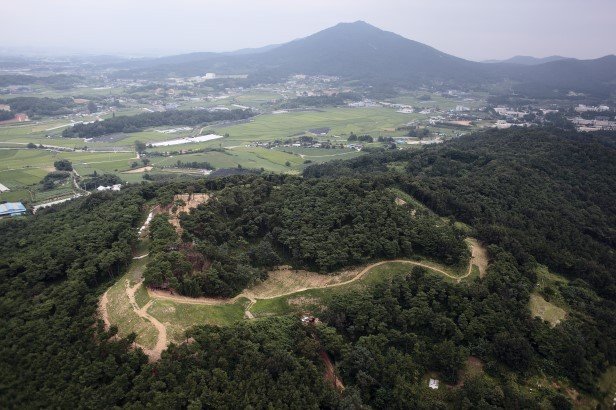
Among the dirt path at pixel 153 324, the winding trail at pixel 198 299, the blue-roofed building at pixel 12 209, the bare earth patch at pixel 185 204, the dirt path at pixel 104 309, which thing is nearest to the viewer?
the dirt path at pixel 153 324

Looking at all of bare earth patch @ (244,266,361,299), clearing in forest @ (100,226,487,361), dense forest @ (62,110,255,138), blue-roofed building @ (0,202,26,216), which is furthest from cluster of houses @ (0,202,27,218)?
dense forest @ (62,110,255,138)

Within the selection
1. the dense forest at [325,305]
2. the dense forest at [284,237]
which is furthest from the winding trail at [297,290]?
the dense forest at [325,305]

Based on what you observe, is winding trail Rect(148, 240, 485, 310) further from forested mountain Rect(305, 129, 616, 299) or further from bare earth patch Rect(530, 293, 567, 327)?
bare earth patch Rect(530, 293, 567, 327)

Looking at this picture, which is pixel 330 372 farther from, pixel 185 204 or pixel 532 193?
pixel 532 193

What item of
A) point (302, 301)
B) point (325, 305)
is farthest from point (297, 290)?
point (325, 305)

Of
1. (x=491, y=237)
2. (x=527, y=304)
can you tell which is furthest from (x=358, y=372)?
(x=491, y=237)

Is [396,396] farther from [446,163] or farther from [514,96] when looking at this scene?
[514,96]

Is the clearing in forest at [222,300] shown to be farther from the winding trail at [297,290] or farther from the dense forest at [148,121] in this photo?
the dense forest at [148,121]
